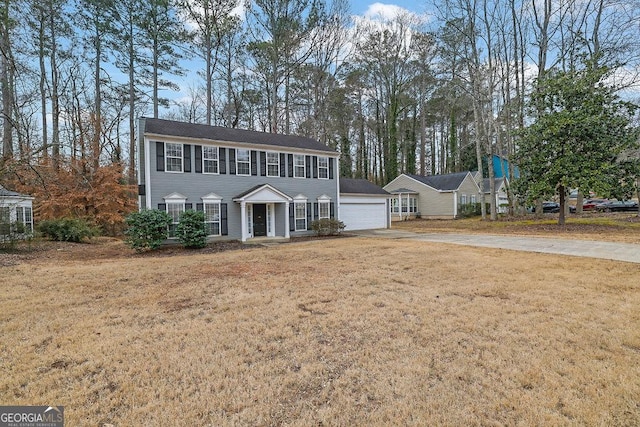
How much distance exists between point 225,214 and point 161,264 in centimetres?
619

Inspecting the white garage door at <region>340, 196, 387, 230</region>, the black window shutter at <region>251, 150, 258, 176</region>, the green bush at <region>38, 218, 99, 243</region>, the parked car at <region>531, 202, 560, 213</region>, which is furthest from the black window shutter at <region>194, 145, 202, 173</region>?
the parked car at <region>531, 202, 560, 213</region>

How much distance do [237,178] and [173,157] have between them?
3.06m

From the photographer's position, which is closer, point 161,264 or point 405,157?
point 161,264

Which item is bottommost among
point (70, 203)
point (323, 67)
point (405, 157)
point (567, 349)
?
point (567, 349)

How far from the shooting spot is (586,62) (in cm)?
1727

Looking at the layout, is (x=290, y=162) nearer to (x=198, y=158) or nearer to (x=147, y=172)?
(x=198, y=158)

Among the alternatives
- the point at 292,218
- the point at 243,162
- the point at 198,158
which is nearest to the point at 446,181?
the point at 292,218

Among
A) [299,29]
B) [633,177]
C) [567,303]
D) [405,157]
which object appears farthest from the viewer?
[405,157]

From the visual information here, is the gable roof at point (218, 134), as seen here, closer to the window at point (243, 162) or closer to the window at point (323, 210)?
the window at point (243, 162)

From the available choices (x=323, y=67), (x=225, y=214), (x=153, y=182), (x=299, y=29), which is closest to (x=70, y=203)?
(x=153, y=182)

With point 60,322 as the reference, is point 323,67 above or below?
above

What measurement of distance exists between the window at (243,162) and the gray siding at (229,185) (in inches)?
10.6

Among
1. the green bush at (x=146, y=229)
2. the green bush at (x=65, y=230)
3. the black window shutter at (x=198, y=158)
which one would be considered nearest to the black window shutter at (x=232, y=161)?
the black window shutter at (x=198, y=158)

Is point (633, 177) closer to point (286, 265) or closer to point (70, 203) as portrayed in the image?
point (286, 265)
